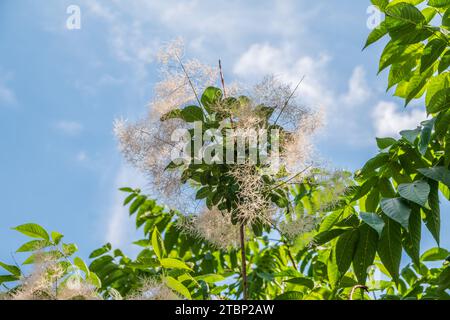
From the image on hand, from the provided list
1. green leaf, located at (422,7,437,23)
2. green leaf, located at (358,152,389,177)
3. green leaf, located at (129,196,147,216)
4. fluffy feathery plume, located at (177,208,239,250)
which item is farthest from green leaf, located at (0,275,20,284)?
green leaf, located at (422,7,437,23)

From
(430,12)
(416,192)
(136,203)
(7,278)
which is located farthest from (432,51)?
(136,203)

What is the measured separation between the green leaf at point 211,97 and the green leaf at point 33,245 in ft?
1.79

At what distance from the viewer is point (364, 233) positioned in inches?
60.8

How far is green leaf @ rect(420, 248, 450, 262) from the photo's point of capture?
2219mm

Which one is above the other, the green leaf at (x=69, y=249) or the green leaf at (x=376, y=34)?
the green leaf at (x=376, y=34)

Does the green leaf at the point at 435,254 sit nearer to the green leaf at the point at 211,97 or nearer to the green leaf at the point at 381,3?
the green leaf at the point at 381,3

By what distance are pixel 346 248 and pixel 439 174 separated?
1.03ft

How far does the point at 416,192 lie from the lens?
1431 millimetres

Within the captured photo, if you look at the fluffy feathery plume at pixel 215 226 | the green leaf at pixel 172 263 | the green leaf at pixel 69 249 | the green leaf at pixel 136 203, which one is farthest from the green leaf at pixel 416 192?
the green leaf at pixel 136 203

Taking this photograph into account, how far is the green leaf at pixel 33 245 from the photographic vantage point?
1325mm

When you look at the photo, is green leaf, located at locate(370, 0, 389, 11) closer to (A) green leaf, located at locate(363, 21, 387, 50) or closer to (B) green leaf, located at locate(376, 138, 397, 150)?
(A) green leaf, located at locate(363, 21, 387, 50)

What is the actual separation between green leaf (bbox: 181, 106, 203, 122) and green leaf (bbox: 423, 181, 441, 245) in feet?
2.12

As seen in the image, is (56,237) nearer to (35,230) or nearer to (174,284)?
(35,230)

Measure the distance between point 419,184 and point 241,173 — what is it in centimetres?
46
